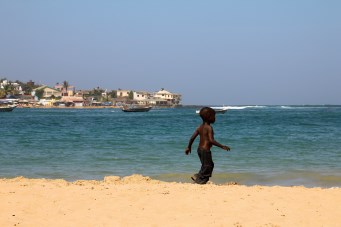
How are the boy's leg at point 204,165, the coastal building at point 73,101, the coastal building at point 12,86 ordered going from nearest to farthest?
1. the boy's leg at point 204,165
2. the coastal building at point 12,86
3. the coastal building at point 73,101

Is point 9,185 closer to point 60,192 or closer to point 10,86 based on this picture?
point 60,192

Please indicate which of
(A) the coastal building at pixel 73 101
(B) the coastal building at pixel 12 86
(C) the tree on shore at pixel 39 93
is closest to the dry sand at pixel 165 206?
(B) the coastal building at pixel 12 86

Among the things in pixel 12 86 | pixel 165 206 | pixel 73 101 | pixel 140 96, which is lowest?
pixel 73 101

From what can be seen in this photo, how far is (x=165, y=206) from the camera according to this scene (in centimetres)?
745

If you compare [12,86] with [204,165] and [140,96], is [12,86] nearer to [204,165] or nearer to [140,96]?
[140,96]

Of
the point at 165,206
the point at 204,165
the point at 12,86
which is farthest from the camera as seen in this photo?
the point at 12,86

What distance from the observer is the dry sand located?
6641 mm

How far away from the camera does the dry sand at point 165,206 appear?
664 cm

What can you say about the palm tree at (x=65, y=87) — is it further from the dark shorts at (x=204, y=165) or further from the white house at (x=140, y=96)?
the dark shorts at (x=204, y=165)

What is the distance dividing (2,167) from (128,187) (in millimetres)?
7072

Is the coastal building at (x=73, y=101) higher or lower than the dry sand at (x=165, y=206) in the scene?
lower

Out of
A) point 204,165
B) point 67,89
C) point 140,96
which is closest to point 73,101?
point 67,89

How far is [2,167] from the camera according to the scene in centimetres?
1485

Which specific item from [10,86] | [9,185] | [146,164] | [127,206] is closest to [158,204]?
[127,206]
